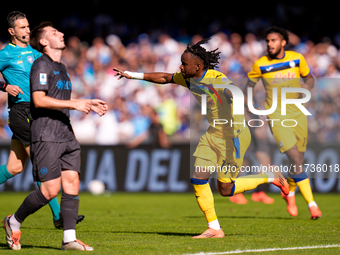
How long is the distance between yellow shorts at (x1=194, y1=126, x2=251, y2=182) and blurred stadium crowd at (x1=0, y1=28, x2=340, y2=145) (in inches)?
267

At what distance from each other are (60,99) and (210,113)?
1936 mm

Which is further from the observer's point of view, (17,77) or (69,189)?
(17,77)

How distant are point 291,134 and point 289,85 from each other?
0.77 m

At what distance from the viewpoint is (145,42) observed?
1759 centimetres

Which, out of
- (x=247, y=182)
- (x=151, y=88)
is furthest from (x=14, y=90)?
(x=151, y=88)

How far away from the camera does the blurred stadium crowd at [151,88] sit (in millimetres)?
13391

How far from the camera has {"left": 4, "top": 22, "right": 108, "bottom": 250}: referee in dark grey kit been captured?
4.79m

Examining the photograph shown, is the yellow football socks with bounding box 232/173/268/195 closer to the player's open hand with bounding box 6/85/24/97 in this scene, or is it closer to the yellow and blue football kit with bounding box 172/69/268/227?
the yellow and blue football kit with bounding box 172/69/268/227

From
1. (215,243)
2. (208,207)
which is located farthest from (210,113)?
(215,243)

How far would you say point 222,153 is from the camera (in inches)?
238

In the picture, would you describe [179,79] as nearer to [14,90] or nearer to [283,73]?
[14,90]

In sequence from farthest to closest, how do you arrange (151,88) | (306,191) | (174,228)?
1. (151,88)
2. (306,191)
3. (174,228)

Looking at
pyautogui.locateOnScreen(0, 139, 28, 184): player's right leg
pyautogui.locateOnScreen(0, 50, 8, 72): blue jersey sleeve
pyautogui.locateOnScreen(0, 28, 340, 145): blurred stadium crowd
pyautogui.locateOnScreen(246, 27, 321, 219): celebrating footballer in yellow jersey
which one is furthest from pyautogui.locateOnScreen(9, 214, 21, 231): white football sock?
pyautogui.locateOnScreen(0, 28, 340, 145): blurred stadium crowd

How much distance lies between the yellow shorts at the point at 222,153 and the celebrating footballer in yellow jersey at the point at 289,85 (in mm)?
1950
